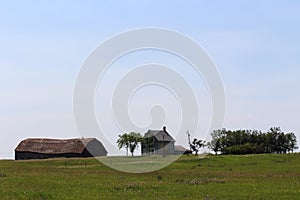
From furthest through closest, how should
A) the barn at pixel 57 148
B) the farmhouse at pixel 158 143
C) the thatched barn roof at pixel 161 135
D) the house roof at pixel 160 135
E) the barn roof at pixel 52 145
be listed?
the house roof at pixel 160 135, the thatched barn roof at pixel 161 135, the farmhouse at pixel 158 143, the barn roof at pixel 52 145, the barn at pixel 57 148

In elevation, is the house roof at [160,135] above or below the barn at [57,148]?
above

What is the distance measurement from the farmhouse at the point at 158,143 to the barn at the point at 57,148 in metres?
13.7

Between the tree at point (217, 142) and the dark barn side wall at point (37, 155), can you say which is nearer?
the dark barn side wall at point (37, 155)

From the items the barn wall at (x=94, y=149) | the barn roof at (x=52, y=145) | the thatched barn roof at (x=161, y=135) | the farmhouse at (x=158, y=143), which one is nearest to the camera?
the barn roof at (x=52, y=145)

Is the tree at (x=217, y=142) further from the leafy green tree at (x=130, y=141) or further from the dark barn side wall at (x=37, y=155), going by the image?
the dark barn side wall at (x=37, y=155)

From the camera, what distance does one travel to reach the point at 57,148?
415 feet

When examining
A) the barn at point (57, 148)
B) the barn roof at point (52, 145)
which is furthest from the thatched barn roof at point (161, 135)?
the barn roof at point (52, 145)

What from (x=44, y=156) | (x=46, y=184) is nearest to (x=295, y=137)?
(x=44, y=156)

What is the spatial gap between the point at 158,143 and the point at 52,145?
3574cm

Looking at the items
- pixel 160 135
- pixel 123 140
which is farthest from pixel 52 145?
pixel 160 135

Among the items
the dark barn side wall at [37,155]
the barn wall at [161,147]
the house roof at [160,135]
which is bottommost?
the dark barn side wall at [37,155]

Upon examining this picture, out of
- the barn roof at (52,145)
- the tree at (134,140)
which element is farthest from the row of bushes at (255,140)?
the barn roof at (52,145)

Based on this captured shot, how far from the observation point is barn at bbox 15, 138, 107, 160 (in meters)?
125

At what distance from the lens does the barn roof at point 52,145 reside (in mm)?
125125
